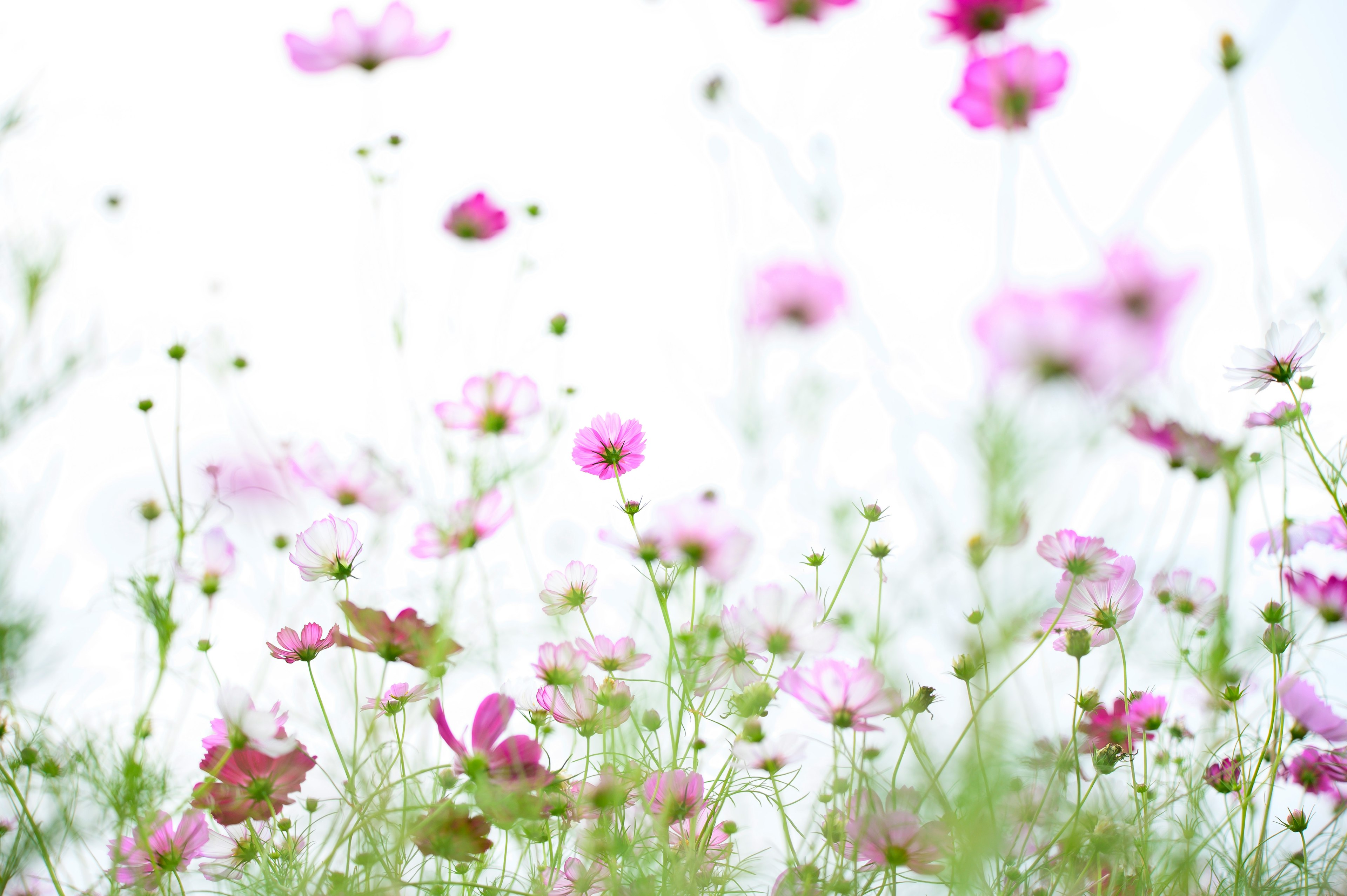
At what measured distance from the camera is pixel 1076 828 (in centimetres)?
64

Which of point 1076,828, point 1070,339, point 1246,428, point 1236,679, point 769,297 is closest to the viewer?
point 1070,339

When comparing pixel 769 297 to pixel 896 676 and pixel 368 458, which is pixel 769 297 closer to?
pixel 896 676

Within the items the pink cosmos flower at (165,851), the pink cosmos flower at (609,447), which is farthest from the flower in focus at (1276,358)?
the pink cosmos flower at (165,851)

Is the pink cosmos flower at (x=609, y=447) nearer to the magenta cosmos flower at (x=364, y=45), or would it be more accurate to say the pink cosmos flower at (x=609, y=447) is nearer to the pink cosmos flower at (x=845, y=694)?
the pink cosmos flower at (x=845, y=694)

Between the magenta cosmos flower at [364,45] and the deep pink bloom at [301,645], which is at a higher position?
the magenta cosmos flower at [364,45]

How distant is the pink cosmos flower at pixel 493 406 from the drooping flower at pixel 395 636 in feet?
0.71

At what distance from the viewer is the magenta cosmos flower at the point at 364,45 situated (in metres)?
0.78

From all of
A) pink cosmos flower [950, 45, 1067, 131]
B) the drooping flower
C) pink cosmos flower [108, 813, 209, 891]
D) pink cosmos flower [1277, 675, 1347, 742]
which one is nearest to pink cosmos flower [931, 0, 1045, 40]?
pink cosmos flower [950, 45, 1067, 131]

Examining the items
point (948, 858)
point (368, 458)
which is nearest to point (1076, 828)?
point (948, 858)

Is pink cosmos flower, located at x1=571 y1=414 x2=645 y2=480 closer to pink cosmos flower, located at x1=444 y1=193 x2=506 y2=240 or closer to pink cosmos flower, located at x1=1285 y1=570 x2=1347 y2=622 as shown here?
pink cosmos flower, located at x1=444 y1=193 x2=506 y2=240

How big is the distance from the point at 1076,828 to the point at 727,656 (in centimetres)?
31

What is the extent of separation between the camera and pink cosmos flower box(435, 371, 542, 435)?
2.57ft

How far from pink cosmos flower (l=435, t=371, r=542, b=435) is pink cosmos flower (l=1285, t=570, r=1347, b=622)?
0.81m

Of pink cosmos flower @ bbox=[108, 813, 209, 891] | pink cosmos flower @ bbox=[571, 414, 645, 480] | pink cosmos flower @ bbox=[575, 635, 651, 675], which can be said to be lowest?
pink cosmos flower @ bbox=[108, 813, 209, 891]
